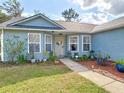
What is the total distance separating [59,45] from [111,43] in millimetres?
5805

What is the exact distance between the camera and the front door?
18.7 meters

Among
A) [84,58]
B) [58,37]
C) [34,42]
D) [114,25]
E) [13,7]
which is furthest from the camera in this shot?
[13,7]

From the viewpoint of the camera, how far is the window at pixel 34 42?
1573cm

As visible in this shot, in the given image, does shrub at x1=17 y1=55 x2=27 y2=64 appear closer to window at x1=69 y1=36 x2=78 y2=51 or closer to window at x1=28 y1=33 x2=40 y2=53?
window at x1=28 y1=33 x2=40 y2=53

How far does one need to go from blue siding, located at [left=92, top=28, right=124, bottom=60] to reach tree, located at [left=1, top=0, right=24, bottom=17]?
27.5m

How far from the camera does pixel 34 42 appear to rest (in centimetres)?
1581

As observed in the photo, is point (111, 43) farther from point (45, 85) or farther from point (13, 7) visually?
point (13, 7)

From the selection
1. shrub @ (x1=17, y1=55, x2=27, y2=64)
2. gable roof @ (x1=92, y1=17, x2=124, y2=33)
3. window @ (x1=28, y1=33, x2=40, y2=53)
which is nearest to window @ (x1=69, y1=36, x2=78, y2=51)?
gable roof @ (x1=92, y1=17, x2=124, y2=33)

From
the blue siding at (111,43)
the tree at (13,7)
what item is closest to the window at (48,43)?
the blue siding at (111,43)

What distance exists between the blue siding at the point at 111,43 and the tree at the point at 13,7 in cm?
2749

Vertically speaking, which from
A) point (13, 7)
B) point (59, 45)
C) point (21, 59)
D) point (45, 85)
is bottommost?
point (45, 85)

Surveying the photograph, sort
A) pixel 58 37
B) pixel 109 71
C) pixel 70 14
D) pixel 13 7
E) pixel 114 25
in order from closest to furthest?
pixel 109 71 → pixel 114 25 → pixel 58 37 → pixel 13 7 → pixel 70 14

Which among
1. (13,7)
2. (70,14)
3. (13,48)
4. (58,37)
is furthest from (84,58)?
(70,14)

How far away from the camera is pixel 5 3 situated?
4116cm
